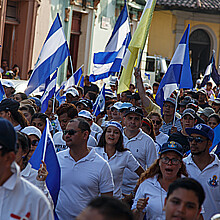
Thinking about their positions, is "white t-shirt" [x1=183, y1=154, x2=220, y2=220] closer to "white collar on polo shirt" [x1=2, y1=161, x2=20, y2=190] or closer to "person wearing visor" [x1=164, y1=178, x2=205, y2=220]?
"person wearing visor" [x1=164, y1=178, x2=205, y2=220]

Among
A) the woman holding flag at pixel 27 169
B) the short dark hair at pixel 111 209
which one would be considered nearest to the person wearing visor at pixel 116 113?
the woman holding flag at pixel 27 169

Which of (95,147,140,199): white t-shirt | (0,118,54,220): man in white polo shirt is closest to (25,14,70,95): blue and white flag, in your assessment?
(95,147,140,199): white t-shirt

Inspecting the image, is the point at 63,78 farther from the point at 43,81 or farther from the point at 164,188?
the point at 164,188

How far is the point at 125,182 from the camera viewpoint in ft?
23.6

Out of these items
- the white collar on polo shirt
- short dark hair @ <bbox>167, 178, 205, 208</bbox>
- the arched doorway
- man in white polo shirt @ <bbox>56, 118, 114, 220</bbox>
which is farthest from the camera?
the arched doorway

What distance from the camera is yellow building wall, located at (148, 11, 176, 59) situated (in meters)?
33.1

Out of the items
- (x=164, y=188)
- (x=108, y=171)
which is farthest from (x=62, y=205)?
(x=164, y=188)

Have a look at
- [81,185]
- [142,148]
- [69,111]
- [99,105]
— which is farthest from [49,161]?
[99,105]

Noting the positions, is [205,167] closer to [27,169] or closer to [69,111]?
[27,169]

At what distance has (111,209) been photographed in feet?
8.22

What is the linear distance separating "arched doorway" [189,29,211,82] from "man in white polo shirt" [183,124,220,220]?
27726 mm

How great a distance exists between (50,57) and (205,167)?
490 centimetres

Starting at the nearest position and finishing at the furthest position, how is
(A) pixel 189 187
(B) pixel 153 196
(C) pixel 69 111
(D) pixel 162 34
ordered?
1. (A) pixel 189 187
2. (B) pixel 153 196
3. (C) pixel 69 111
4. (D) pixel 162 34

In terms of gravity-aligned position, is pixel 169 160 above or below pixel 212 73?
below
